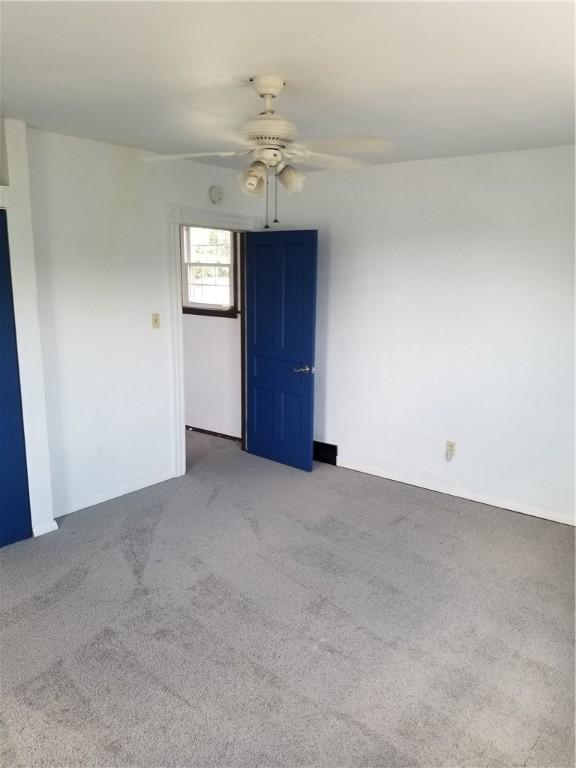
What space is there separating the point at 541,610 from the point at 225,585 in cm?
162

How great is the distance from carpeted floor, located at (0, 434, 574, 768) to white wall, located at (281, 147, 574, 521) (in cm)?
44

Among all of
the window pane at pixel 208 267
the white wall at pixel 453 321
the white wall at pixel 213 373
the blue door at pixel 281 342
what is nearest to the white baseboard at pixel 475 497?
the white wall at pixel 453 321

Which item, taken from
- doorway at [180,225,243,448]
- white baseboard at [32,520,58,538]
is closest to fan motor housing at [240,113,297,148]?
white baseboard at [32,520,58,538]

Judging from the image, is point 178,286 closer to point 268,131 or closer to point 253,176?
point 253,176

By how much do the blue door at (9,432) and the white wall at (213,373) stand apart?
2.25 metres

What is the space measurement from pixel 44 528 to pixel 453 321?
3.08 m

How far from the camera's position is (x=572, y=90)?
2365 millimetres

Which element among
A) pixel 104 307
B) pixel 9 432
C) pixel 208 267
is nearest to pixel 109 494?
pixel 9 432

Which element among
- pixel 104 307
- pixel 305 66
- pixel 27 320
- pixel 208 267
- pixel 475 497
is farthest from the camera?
pixel 208 267

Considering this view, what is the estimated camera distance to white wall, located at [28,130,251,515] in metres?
3.42

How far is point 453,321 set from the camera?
3.91 metres

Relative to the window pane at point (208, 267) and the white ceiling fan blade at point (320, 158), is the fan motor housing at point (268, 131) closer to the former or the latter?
the white ceiling fan blade at point (320, 158)

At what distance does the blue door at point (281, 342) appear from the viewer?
438 cm

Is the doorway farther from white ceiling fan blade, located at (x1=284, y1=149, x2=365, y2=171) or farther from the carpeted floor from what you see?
white ceiling fan blade, located at (x1=284, y1=149, x2=365, y2=171)
